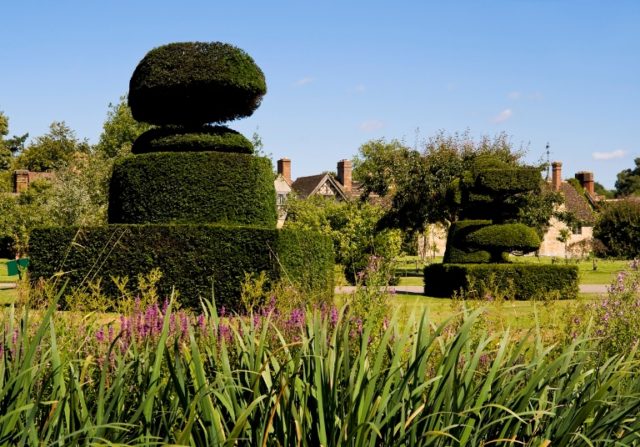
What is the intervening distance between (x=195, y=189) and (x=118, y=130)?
33.5 metres

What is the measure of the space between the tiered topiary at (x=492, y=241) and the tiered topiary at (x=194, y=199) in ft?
15.9

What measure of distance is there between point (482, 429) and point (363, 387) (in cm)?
50

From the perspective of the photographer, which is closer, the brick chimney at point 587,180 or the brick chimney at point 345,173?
the brick chimney at point 345,173

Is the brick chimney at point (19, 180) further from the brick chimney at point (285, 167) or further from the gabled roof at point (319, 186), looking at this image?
the gabled roof at point (319, 186)

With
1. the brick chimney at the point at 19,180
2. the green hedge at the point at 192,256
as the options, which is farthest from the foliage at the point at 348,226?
the brick chimney at the point at 19,180

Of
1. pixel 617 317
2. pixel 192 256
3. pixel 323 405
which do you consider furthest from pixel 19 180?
pixel 323 405

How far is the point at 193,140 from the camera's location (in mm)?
15508

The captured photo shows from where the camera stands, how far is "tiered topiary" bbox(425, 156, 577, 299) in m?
19.4

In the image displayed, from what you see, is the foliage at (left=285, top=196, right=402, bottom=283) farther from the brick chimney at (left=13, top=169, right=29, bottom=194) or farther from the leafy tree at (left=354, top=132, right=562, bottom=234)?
the brick chimney at (left=13, top=169, right=29, bottom=194)

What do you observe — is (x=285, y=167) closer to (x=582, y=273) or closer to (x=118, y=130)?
(x=118, y=130)

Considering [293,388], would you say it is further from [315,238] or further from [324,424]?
[315,238]

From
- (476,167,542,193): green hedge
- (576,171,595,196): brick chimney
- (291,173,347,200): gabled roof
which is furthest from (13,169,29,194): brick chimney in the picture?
(576,171,595,196): brick chimney

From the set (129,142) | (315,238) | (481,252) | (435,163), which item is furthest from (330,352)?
(129,142)

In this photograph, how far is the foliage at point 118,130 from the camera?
45.3 m
